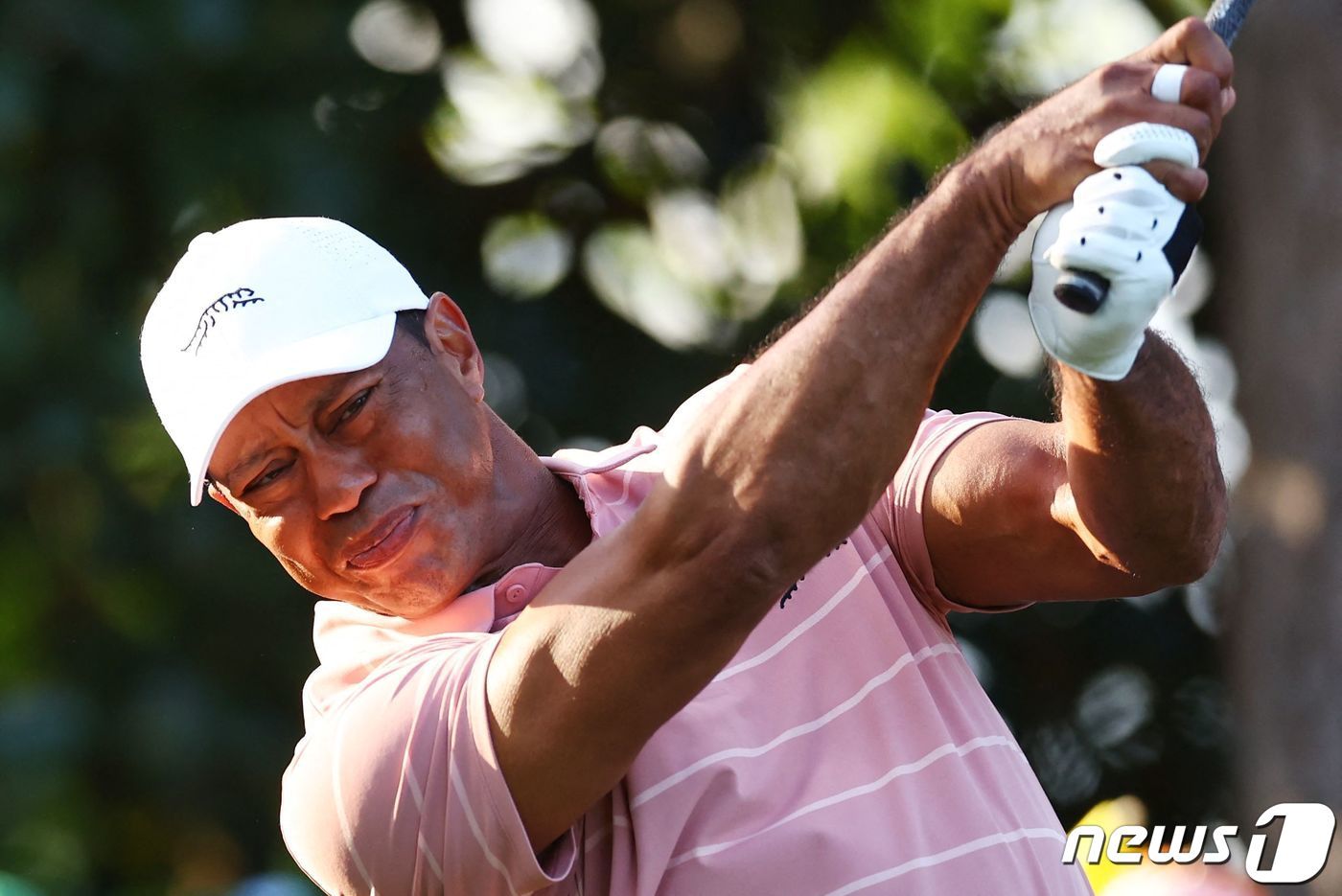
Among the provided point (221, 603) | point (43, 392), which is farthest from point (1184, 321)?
point (43, 392)

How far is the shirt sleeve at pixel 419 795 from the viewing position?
80.0 inches

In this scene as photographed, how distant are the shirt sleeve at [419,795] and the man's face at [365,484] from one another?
0.18 metres

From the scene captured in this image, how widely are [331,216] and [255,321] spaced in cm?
208

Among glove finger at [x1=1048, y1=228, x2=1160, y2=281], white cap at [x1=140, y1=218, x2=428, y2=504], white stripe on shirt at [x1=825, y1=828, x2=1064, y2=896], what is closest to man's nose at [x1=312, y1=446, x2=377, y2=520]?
white cap at [x1=140, y1=218, x2=428, y2=504]

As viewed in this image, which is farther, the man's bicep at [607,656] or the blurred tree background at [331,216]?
the blurred tree background at [331,216]

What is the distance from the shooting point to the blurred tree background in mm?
4516

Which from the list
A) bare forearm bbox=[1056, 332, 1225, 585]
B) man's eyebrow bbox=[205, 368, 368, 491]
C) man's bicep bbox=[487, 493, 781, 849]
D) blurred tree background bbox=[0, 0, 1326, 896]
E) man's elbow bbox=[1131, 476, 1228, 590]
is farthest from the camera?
blurred tree background bbox=[0, 0, 1326, 896]

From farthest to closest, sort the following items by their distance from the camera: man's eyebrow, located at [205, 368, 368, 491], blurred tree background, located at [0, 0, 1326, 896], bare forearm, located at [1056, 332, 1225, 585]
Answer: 1. blurred tree background, located at [0, 0, 1326, 896]
2. man's eyebrow, located at [205, 368, 368, 491]
3. bare forearm, located at [1056, 332, 1225, 585]

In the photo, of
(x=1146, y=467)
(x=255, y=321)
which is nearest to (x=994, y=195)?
(x=1146, y=467)

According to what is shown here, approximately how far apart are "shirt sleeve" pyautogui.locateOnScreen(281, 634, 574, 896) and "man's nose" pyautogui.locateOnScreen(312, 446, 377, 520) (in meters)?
0.22

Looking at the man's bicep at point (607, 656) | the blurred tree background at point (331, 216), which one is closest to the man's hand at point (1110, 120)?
the man's bicep at point (607, 656)

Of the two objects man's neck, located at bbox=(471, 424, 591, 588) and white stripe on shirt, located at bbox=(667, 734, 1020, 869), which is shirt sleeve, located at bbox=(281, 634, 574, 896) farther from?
man's neck, located at bbox=(471, 424, 591, 588)

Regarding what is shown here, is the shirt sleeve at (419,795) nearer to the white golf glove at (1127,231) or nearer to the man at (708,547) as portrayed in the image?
the man at (708,547)

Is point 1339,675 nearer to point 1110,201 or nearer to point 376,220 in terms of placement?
point 376,220
